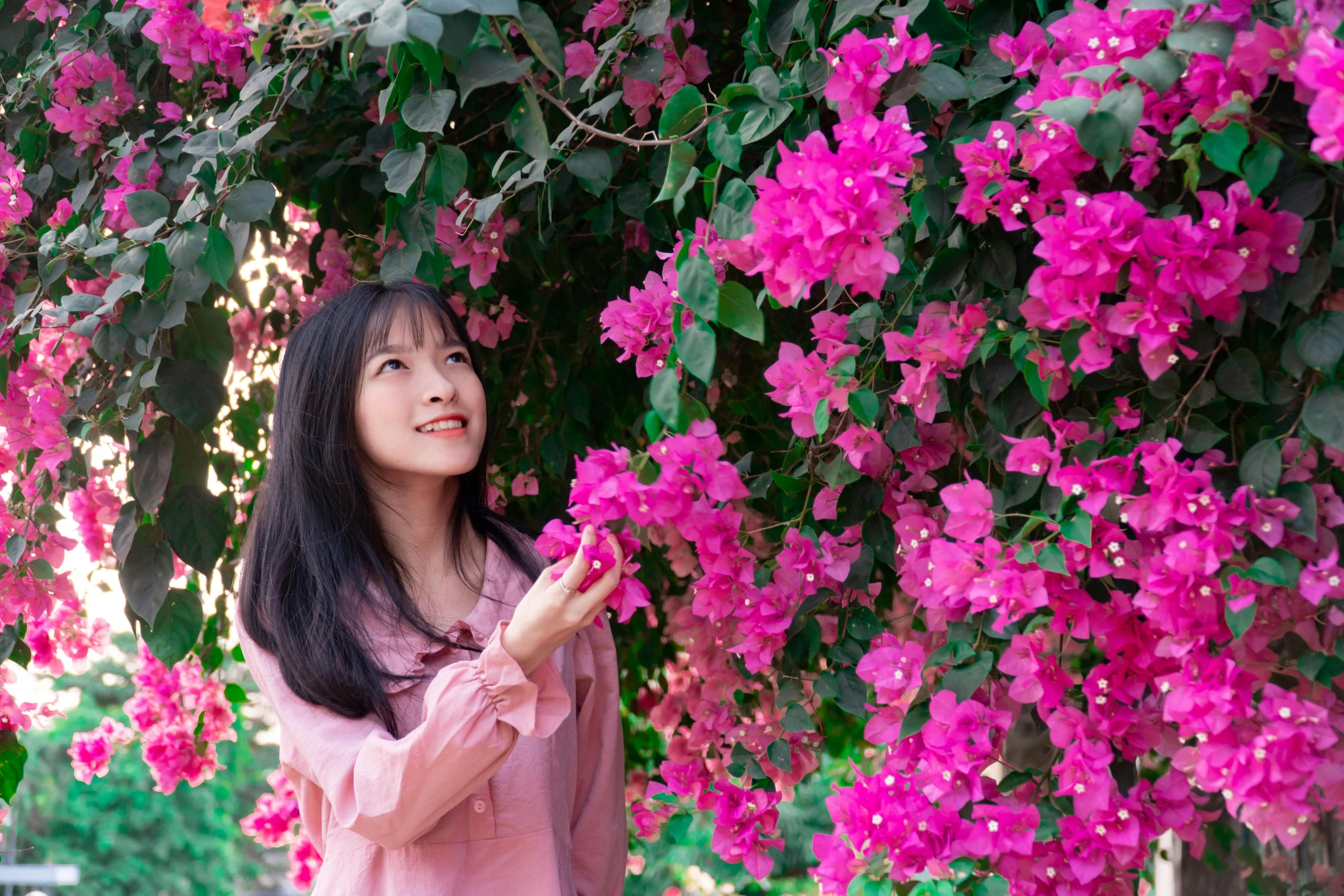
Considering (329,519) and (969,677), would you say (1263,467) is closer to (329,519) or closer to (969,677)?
(969,677)

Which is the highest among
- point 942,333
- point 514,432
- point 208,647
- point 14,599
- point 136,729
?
point 942,333

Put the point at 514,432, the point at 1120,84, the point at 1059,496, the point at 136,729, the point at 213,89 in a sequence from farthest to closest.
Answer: the point at 136,729
the point at 514,432
the point at 213,89
the point at 1059,496
the point at 1120,84

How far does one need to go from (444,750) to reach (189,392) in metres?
0.49

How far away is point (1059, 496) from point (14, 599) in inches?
51.5

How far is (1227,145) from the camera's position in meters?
0.74

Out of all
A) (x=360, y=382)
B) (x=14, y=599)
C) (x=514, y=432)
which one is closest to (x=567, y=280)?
(x=514, y=432)

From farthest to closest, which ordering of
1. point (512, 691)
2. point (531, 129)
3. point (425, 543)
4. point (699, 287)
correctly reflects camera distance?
point (425, 543) < point (512, 691) < point (531, 129) < point (699, 287)

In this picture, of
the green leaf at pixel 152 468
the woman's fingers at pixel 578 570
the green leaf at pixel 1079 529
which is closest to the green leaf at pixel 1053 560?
the green leaf at pixel 1079 529

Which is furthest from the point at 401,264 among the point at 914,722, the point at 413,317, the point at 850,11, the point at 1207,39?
the point at 1207,39

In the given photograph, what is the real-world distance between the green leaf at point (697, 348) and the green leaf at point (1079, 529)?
29 cm

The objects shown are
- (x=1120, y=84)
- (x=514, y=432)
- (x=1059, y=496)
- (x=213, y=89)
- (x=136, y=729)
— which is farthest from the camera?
(x=136, y=729)

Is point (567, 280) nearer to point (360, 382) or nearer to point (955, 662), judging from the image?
point (360, 382)

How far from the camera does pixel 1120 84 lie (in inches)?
32.1

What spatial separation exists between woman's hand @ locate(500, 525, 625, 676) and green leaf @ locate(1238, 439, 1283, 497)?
1.57 ft
